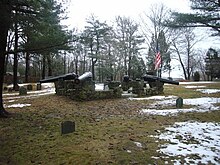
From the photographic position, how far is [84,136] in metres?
7.30

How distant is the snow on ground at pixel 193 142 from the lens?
563 cm

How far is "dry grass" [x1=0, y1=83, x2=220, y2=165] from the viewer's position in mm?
5793

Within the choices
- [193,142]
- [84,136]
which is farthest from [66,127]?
[193,142]

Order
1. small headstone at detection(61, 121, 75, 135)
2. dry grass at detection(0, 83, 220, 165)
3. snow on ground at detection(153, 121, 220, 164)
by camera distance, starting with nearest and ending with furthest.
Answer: snow on ground at detection(153, 121, 220, 164) → dry grass at detection(0, 83, 220, 165) → small headstone at detection(61, 121, 75, 135)

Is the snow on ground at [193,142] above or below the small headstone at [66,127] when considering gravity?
below

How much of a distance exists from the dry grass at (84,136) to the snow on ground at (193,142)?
38 cm

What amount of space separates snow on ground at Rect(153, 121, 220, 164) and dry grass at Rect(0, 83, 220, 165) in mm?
377

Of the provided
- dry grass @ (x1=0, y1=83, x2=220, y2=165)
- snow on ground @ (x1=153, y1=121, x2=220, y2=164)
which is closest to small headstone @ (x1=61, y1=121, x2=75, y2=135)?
A: dry grass @ (x1=0, y1=83, x2=220, y2=165)

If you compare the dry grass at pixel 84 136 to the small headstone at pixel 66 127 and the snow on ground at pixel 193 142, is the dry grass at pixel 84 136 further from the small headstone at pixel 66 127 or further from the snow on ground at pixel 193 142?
the snow on ground at pixel 193 142

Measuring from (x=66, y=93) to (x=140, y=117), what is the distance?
699cm

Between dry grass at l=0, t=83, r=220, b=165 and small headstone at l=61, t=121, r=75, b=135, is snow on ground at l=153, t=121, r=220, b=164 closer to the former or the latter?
dry grass at l=0, t=83, r=220, b=165

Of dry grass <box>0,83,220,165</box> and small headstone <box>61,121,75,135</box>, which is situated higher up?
small headstone <box>61,121,75,135</box>

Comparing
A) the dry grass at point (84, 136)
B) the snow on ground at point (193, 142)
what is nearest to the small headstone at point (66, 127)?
the dry grass at point (84, 136)

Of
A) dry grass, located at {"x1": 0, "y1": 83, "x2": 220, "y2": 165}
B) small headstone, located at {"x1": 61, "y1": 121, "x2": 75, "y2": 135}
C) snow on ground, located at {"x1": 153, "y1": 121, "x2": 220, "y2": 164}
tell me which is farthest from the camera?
small headstone, located at {"x1": 61, "y1": 121, "x2": 75, "y2": 135}
